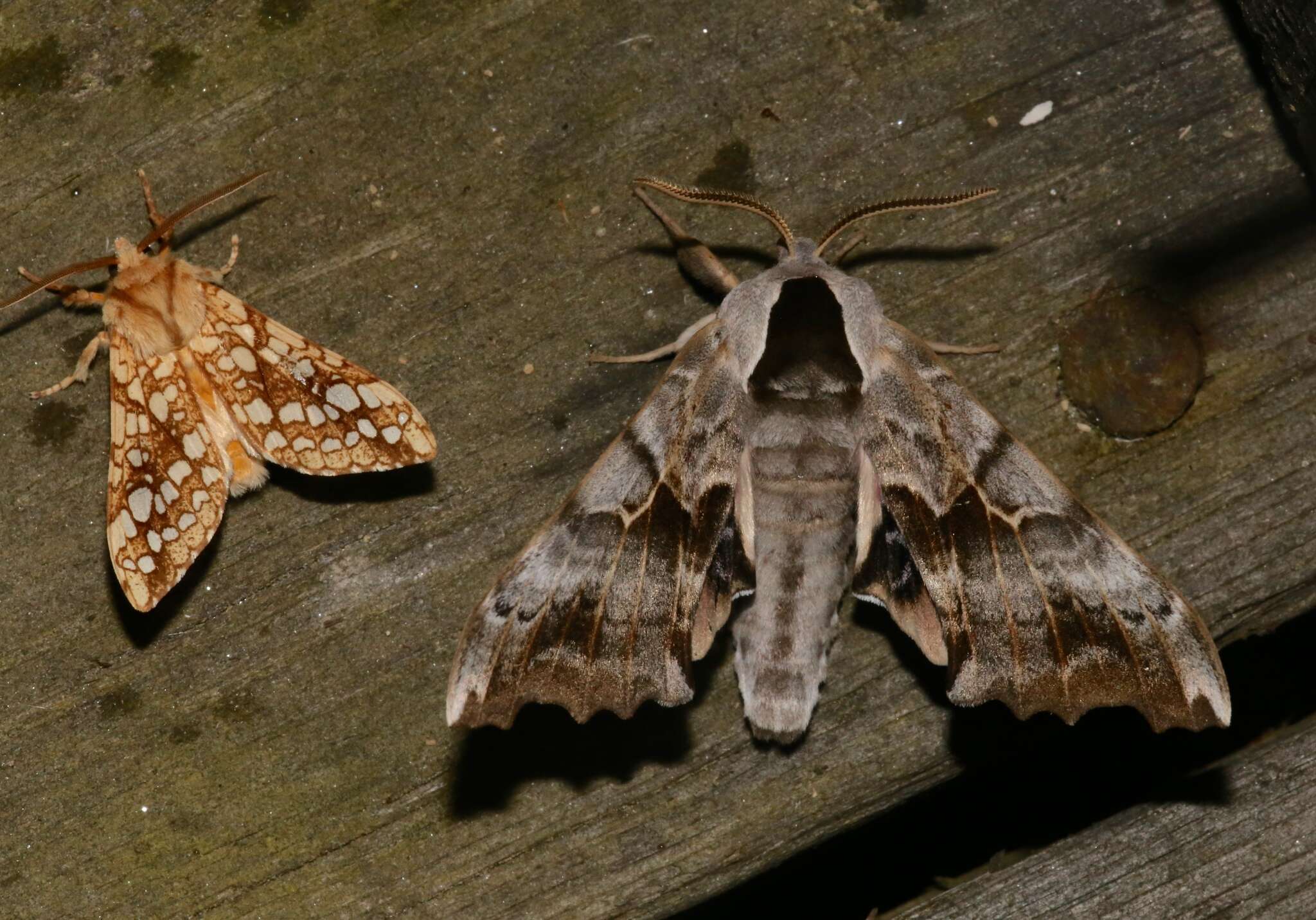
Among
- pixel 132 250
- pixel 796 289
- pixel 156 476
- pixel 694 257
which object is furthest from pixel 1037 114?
pixel 156 476

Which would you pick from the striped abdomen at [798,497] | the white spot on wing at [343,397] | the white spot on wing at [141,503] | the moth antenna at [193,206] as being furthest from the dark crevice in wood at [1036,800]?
the moth antenna at [193,206]

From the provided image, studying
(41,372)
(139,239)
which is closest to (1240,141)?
(139,239)

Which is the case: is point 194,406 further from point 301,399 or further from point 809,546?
point 809,546

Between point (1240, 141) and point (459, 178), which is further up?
point (459, 178)

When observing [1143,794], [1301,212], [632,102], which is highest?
[632,102]

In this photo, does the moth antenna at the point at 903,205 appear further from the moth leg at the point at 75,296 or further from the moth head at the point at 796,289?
the moth leg at the point at 75,296

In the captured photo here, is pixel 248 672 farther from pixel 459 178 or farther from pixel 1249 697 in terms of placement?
pixel 1249 697

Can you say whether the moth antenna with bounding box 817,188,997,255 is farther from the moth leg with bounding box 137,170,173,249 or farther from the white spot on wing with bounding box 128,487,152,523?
the white spot on wing with bounding box 128,487,152,523
